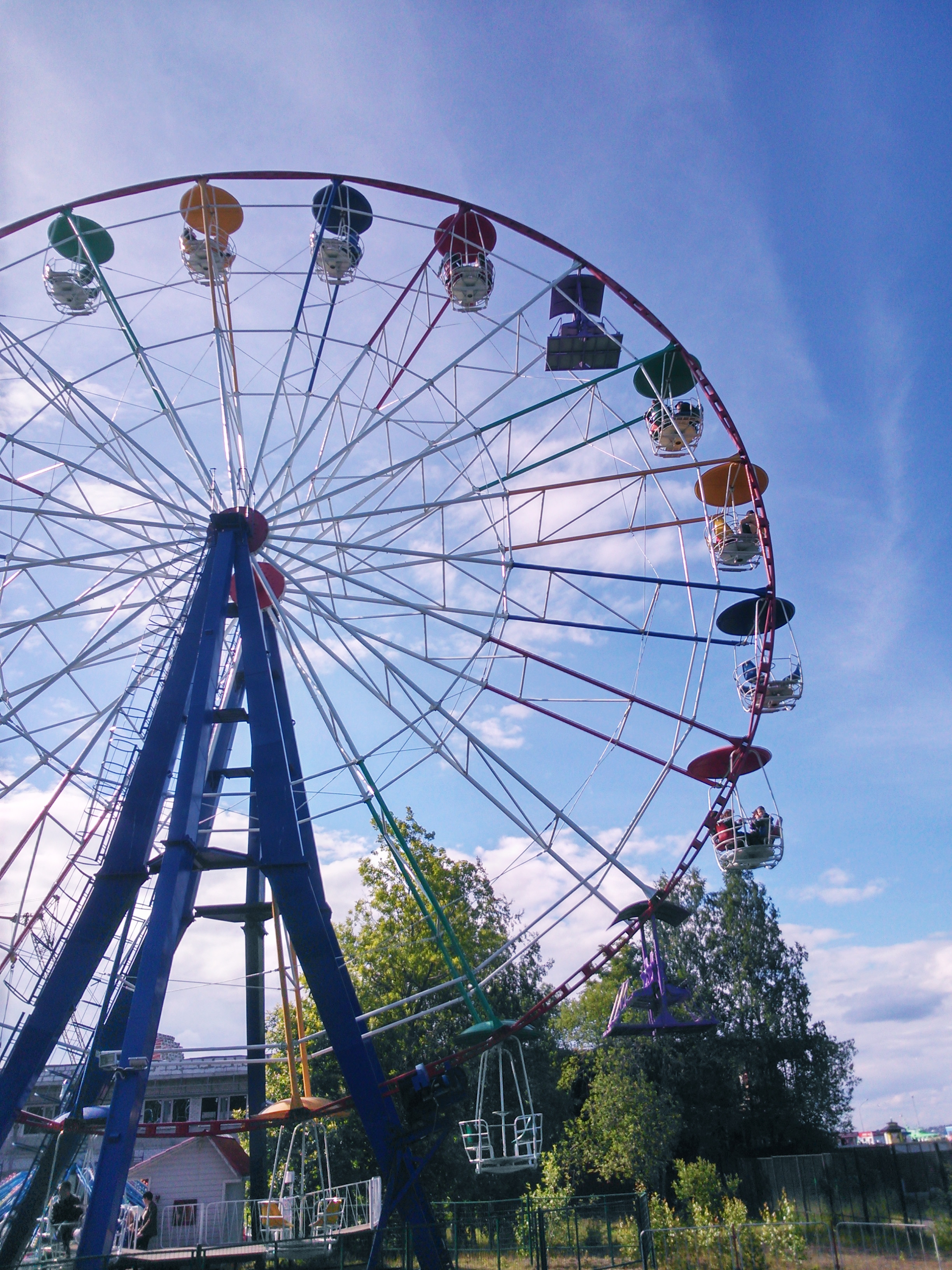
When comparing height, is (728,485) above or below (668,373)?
below

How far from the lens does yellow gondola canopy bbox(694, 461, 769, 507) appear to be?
59.4 feet

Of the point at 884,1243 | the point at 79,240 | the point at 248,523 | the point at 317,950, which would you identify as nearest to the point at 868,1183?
the point at 884,1243

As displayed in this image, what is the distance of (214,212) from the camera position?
A: 55.6 feet

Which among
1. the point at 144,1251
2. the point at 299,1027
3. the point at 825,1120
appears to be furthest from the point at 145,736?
the point at 825,1120

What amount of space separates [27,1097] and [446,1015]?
18002mm

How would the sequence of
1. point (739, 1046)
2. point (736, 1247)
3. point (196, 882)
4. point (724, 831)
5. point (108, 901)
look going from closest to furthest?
point (108, 901), point (196, 882), point (724, 831), point (736, 1247), point (739, 1046)

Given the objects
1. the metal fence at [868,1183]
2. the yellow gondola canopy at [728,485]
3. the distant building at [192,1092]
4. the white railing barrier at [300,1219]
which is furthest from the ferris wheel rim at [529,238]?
the distant building at [192,1092]

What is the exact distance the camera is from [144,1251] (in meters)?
14.7

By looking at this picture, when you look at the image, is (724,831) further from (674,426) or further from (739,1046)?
(739,1046)

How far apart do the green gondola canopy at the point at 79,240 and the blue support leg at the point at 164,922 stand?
18.6 feet

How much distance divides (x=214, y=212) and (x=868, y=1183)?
29.8 m

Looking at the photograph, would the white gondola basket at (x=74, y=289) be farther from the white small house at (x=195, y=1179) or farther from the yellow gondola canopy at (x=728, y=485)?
the white small house at (x=195, y=1179)

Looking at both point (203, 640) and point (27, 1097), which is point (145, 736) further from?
point (27, 1097)

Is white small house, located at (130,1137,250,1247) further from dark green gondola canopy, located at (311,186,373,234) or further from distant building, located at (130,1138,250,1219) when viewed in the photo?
dark green gondola canopy, located at (311,186,373,234)
